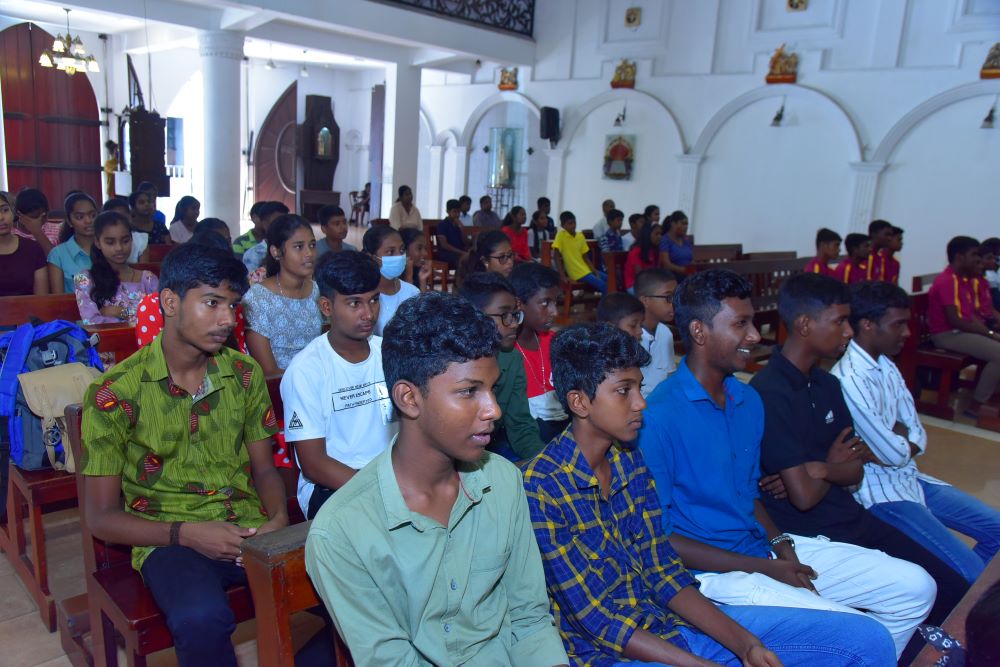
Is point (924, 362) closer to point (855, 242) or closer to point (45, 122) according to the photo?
point (855, 242)

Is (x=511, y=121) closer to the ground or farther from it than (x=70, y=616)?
farther from it

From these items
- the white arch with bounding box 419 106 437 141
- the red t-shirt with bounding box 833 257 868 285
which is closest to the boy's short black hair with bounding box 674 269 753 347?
the red t-shirt with bounding box 833 257 868 285

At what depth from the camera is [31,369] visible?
8.66 feet

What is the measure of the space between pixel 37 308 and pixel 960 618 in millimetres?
3657

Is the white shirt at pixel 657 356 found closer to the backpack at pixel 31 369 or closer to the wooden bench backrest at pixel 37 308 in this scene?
the backpack at pixel 31 369

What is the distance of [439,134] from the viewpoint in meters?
15.2

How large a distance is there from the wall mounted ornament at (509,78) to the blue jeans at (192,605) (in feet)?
41.8

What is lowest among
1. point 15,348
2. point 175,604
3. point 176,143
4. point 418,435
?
point 175,604

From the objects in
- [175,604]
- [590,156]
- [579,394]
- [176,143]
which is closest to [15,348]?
[175,604]

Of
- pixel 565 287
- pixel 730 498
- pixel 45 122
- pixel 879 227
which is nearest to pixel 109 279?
pixel 730 498

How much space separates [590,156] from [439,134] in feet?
13.3

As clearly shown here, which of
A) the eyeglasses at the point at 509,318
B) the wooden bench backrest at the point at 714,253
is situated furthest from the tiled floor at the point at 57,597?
the wooden bench backrest at the point at 714,253

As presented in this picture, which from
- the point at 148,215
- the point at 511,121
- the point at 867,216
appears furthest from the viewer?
the point at 511,121

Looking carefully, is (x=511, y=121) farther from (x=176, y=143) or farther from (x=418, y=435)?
(x=418, y=435)
